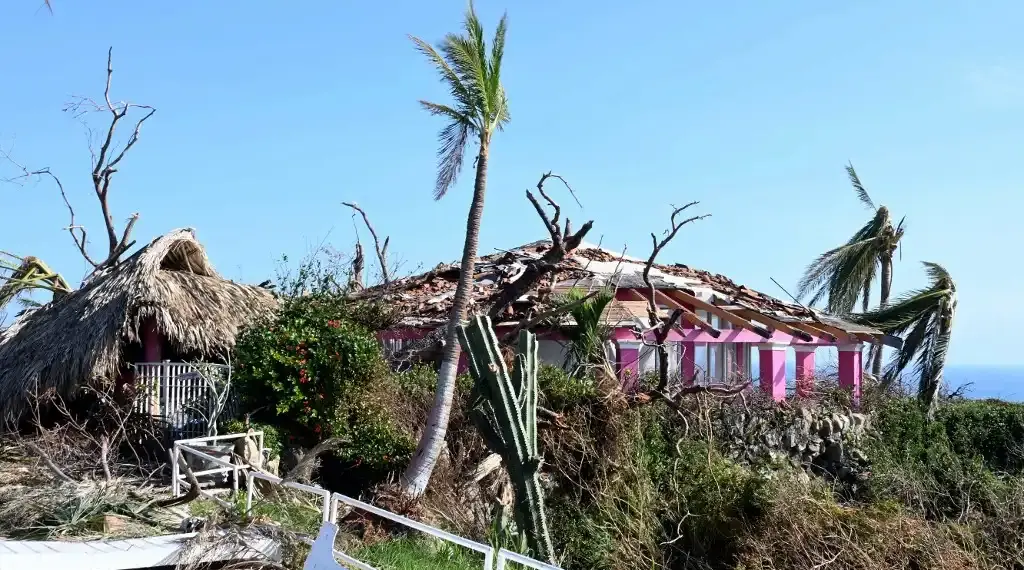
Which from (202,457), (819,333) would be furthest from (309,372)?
(819,333)

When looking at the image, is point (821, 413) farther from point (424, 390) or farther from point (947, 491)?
point (424, 390)

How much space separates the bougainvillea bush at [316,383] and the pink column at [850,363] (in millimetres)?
8901

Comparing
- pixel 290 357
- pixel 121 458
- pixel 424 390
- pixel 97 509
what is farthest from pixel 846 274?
pixel 97 509

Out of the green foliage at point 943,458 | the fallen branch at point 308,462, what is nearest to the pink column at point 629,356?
the green foliage at point 943,458

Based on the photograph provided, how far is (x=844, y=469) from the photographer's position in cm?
1514

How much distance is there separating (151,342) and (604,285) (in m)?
7.80

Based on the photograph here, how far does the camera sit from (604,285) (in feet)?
55.9

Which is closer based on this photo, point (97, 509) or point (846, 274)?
point (97, 509)

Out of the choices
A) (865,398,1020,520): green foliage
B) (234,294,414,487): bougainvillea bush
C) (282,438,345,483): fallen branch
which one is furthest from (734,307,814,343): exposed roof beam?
(282,438,345,483): fallen branch

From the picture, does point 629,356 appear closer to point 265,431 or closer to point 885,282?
point 265,431

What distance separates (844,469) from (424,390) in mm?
6742

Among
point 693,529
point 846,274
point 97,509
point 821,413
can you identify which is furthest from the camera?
point 846,274

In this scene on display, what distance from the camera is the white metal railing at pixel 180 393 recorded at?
48.0 ft

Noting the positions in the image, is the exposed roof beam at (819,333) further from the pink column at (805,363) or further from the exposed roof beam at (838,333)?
the pink column at (805,363)
